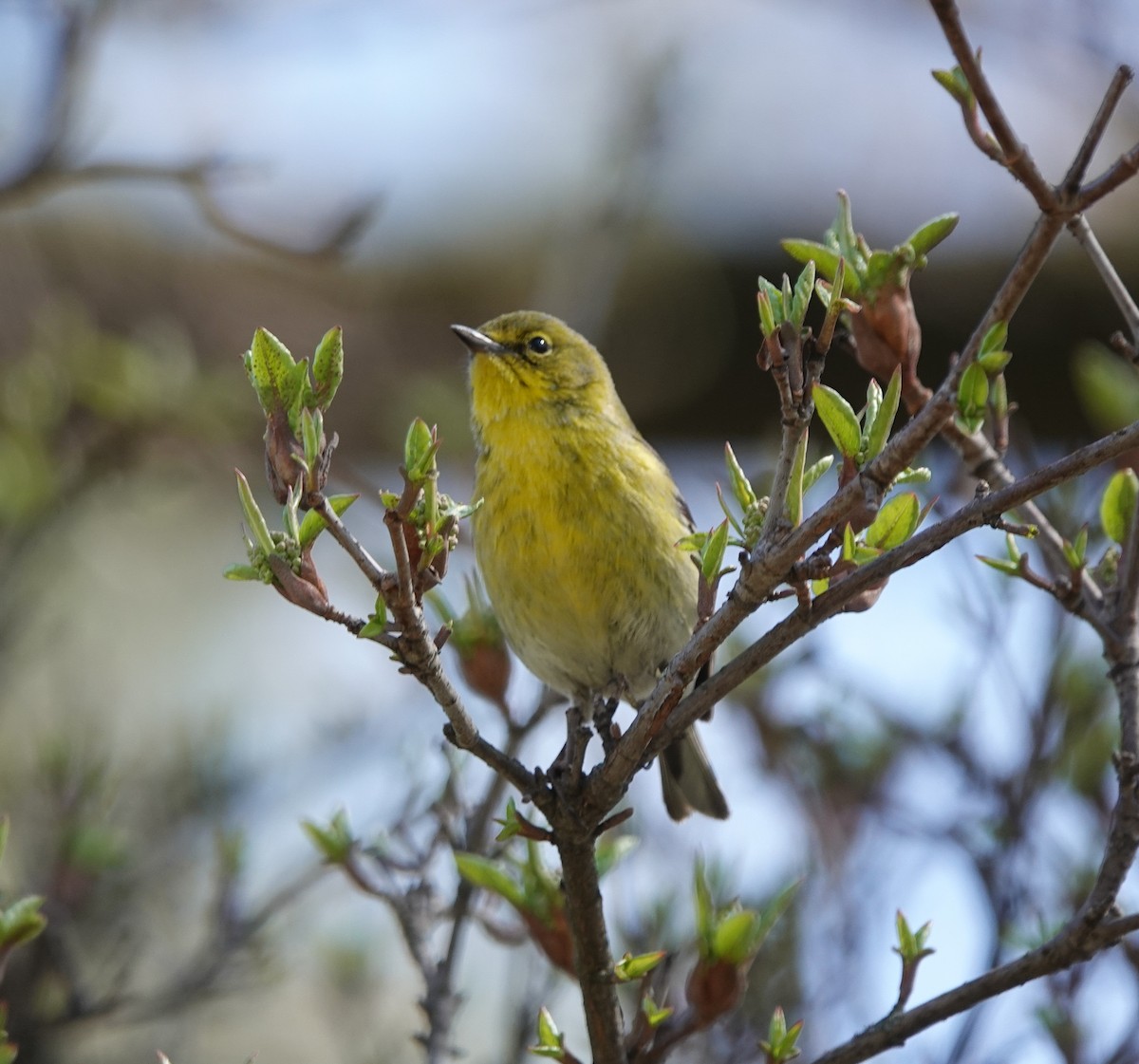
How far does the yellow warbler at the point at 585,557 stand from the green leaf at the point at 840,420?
5.90 ft

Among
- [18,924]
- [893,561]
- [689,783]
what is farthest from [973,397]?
[689,783]

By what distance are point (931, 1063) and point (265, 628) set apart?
5.41m

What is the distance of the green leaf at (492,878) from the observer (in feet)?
7.63

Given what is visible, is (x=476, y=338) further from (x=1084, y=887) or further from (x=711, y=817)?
(x=1084, y=887)

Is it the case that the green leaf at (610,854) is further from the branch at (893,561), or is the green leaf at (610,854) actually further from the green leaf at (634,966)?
the branch at (893,561)

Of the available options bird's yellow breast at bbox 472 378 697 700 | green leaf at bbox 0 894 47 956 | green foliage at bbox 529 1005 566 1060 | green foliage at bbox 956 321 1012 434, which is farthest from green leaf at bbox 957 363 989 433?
bird's yellow breast at bbox 472 378 697 700

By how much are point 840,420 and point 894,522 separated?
162mm

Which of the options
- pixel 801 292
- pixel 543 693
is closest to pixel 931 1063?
pixel 543 693

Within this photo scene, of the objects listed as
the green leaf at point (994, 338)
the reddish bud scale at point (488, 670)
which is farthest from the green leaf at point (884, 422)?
the reddish bud scale at point (488, 670)

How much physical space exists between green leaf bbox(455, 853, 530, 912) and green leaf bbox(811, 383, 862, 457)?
1010 millimetres

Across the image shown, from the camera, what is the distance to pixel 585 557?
355 centimetres

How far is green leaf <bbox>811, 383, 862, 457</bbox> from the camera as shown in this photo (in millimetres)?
1739

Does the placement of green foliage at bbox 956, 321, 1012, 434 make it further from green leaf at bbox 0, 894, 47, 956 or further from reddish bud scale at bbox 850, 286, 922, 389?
green leaf at bbox 0, 894, 47, 956

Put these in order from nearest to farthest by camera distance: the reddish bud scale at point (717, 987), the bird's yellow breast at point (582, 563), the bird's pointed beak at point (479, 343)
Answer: the reddish bud scale at point (717, 987) < the bird's yellow breast at point (582, 563) < the bird's pointed beak at point (479, 343)
